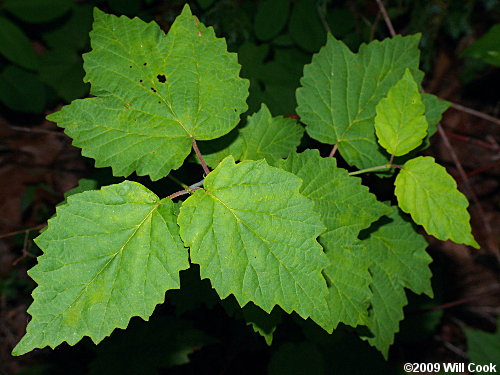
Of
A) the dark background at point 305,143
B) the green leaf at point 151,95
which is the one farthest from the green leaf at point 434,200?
the dark background at point 305,143

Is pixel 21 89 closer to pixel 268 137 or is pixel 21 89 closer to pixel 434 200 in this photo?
pixel 268 137

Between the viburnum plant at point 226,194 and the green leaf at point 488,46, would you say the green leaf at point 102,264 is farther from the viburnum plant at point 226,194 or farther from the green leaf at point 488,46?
the green leaf at point 488,46

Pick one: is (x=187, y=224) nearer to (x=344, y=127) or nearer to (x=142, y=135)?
(x=142, y=135)

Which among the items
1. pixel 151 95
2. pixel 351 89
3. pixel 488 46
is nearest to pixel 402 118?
pixel 351 89

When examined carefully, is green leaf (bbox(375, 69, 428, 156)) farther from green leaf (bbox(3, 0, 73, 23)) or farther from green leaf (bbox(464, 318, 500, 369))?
green leaf (bbox(3, 0, 73, 23))

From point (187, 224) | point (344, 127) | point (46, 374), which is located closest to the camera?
point (187, 224)

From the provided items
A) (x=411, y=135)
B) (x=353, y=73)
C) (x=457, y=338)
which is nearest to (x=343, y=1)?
(x=353, y=73)

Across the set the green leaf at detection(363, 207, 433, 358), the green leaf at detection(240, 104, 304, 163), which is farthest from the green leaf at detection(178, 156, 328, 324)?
the green leaf at detection(363, 207, 433, 358)
